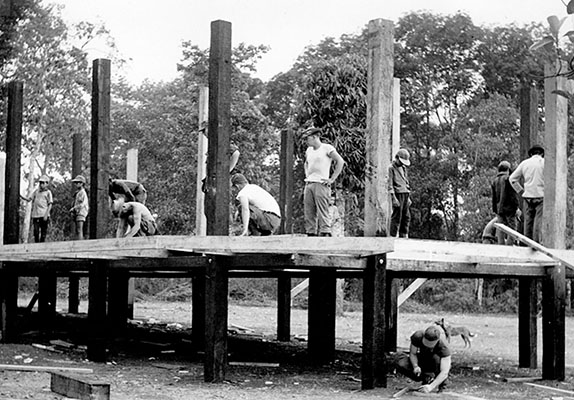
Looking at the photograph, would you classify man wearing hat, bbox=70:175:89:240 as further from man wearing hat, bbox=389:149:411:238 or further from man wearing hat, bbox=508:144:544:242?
man wearing hat, bbox=508:144:544:242

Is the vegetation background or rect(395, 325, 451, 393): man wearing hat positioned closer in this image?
rect(395, 325, 451, 393): man wearing hat

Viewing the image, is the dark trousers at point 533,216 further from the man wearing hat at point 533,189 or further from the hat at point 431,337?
the hat at point 431,337

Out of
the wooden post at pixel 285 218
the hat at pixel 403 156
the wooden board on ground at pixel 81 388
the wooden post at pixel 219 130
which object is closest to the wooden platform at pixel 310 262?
the wooden post at pixel 219 130

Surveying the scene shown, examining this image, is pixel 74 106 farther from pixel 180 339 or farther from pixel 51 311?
pixel 180 339

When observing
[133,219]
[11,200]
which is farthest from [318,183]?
[11,200]

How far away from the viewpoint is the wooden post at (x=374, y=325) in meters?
11.5

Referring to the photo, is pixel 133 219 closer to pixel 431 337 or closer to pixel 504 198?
pixel 431 337

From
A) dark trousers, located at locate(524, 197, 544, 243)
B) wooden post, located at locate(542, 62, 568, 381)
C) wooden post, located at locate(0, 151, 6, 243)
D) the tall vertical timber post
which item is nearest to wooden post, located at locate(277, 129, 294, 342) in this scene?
wooden post, located at locate(0, 151, 6, 243)

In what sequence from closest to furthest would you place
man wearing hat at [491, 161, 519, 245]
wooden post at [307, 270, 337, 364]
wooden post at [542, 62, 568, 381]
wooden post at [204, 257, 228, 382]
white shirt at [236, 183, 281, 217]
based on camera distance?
wooden post at [204, 257, 228, 382]
white shirt at [236, 183, 281, 217]
wooden post at [542, 62, 568, 381]
man wearing hat at [491, 161, 519, 245]
wooden post at [307, 270, 337, 364]

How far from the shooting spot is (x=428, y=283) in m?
38.3

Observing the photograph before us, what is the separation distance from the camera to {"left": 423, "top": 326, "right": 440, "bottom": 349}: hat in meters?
11.5

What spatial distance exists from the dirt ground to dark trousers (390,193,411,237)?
2069mm

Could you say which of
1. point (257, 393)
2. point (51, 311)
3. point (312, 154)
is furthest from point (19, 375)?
point (51, 311)

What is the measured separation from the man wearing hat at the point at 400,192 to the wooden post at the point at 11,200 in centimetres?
691
